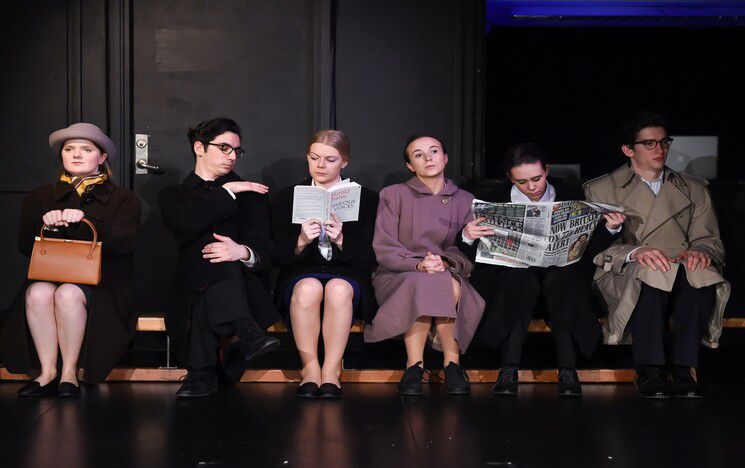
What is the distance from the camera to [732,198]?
18.0ft

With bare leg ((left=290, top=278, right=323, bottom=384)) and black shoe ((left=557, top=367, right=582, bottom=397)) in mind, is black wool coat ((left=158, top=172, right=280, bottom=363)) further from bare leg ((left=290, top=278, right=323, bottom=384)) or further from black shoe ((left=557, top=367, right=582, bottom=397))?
black shoe ((left=557, top=367, right=582, bottom=397))

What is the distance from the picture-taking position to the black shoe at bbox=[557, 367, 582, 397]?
14.3 ft

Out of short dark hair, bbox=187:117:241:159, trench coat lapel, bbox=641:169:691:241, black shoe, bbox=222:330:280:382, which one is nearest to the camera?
black shoe, bbox=222:330:280:382

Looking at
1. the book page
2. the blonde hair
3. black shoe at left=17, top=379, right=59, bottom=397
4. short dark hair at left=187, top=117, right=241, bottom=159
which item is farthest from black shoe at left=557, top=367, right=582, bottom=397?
black shoe at left=17, top=379, right=59, bottom=397

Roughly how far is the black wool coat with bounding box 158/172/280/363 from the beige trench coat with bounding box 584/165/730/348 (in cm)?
154

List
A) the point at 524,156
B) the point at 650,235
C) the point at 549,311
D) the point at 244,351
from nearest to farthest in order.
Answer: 1. the point at 244,351
2. the point at 549,311
3. the point at 524,156
4. the point at 650,235

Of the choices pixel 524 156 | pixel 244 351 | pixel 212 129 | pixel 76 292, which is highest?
pixel 212 129

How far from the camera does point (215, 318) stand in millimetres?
4324

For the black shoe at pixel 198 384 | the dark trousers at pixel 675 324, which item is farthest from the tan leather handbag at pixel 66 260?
the dark trousers at pixel 675 324

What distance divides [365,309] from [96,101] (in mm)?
→ 2026

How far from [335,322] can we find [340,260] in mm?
338

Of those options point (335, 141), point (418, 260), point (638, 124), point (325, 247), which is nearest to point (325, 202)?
point (325, 247)

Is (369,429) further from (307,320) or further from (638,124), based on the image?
(638,124)

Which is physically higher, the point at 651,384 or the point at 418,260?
the point at 418,260
